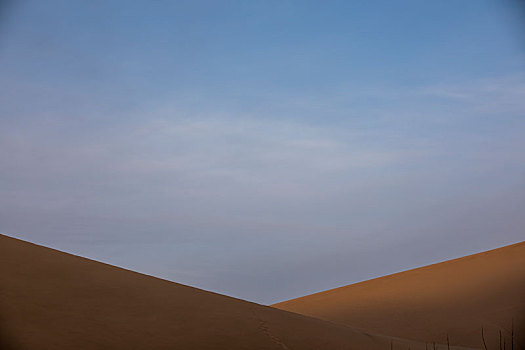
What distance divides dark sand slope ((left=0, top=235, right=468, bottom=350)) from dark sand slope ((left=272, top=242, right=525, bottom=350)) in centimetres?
398

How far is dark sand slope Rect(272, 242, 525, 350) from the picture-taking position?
13.6m

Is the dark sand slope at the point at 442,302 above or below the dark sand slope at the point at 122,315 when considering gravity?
above

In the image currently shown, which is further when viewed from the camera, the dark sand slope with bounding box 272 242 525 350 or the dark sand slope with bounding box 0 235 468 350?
the dark sand slope with bounding box 272 242 525 350

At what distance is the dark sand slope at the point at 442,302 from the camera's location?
13.6 metres

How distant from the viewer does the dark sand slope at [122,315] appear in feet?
22.1

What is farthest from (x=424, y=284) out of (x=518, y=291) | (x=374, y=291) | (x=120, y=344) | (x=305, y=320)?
(x=120, y=344)

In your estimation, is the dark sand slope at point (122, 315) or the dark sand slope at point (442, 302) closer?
the dark sand slope at point (122, 315)

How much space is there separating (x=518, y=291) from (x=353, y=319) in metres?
5.21

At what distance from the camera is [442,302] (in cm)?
1675

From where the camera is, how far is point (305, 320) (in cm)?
957

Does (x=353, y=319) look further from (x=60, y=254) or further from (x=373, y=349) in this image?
(x=60, y=254)

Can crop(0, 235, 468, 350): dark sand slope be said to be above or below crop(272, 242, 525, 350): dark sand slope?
below

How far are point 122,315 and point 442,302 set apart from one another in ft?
39.5

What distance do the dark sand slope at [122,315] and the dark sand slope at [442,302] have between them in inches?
157
